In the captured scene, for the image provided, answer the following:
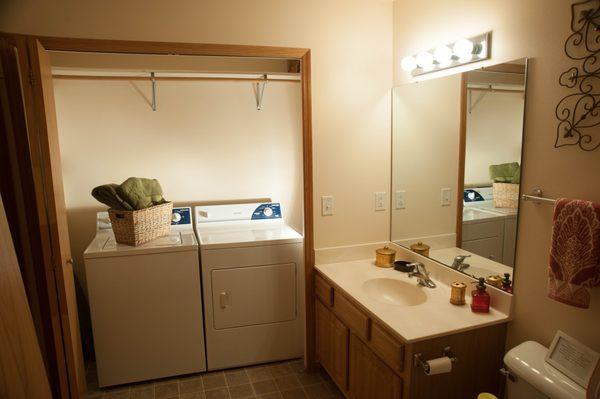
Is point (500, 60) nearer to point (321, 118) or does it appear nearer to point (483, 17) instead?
point (483, 17)

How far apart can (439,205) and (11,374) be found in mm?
2000

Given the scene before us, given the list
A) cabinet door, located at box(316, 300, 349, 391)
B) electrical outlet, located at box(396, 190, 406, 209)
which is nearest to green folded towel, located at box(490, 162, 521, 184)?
electrical outlet, located at box(396, 190, 406, 209)

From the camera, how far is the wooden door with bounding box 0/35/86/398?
1.89 meters

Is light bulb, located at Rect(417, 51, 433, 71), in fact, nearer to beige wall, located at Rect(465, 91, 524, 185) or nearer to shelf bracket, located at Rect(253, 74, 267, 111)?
beige wall, located at Rect(465, 91, 524, 185)

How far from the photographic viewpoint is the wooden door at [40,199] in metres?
1.89

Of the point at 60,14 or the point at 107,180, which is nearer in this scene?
the point at 60,14

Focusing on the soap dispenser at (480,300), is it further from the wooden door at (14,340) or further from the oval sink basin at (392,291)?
the wooden door at (14,340)

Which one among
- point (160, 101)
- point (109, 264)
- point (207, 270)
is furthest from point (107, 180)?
point (207, 270)

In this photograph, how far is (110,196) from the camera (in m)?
2.43

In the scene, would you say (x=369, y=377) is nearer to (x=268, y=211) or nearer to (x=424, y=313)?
(x=424, y=313)

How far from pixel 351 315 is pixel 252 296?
88 cm

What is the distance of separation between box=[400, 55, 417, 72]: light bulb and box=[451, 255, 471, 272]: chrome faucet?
110 centimetres

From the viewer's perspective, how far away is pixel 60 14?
1947mm

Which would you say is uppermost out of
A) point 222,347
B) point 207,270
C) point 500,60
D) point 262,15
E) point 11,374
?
point 262,15
